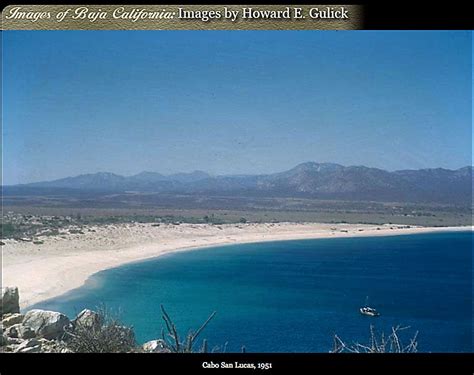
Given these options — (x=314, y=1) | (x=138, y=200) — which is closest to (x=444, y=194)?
(x=314, y=1)

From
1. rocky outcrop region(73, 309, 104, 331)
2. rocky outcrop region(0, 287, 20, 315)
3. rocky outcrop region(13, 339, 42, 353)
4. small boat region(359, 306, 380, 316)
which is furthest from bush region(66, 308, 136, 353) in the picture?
small boat region(359, 306, 380, 316)

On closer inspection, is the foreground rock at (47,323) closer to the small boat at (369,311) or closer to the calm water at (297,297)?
the calm water at (297,297)

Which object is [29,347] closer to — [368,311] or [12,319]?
Result: [12,319]

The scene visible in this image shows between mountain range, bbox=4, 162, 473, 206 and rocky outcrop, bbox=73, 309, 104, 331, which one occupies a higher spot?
mountain range, bbox=4, 162, 473, 206

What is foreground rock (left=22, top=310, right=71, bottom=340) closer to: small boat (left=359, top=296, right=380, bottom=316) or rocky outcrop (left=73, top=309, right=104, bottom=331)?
rocky outcrop (left=73, top=309, right=104, bottom=331)

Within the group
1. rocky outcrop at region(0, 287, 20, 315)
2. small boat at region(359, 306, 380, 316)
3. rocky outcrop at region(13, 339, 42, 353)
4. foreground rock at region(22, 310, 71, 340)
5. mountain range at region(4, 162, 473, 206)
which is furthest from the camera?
small boat at region(359, 306, 380, 316)

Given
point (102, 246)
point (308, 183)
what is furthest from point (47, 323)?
point (308, 183)

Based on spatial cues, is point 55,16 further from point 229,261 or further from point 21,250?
point 229,261
